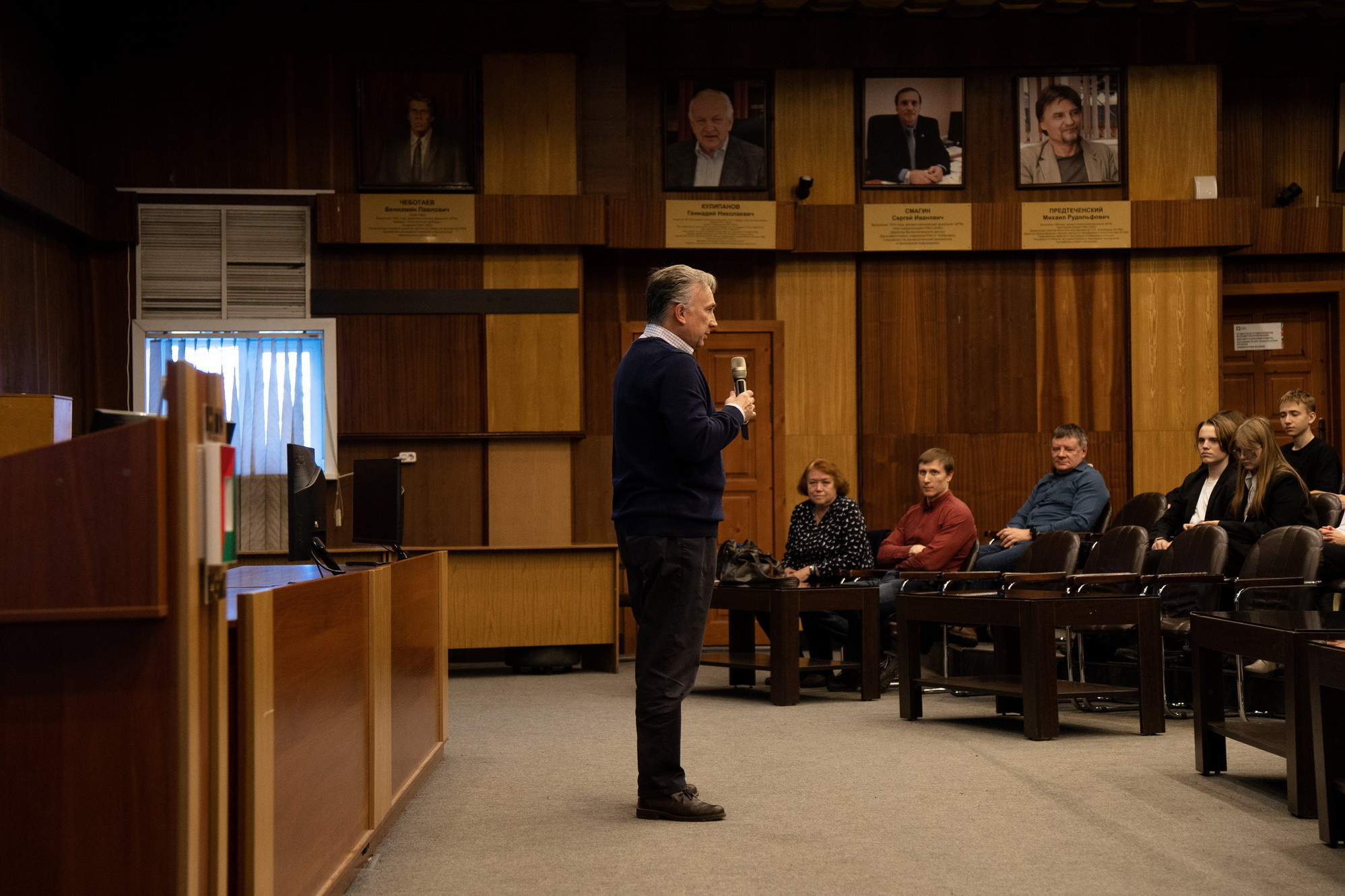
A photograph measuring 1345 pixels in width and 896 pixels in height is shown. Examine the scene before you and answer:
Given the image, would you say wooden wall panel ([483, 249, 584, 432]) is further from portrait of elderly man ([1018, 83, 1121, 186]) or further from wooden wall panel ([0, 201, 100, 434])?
portrait of elderly man ([1018, 83, 1121, 186])

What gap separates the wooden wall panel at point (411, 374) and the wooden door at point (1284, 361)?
511 centimetres

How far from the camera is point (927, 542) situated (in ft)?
22.0

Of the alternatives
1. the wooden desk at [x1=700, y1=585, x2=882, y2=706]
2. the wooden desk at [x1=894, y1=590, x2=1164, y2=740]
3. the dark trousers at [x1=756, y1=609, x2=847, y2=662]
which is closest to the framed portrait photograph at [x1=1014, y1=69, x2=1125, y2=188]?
the dark trousers at [x1=756, y1=609, x2=847, y2=662]

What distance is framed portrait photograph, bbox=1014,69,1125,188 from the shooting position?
8297 millimetres

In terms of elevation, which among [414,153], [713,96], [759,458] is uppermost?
[713,96]

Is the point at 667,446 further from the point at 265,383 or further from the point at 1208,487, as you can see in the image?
the point at 265,383

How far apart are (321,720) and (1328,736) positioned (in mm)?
2457

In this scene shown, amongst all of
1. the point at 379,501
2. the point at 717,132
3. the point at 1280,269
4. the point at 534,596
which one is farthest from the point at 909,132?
the point at 379,501

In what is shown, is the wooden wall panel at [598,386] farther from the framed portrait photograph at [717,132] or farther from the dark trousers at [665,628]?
the dark trousers at [665,628]

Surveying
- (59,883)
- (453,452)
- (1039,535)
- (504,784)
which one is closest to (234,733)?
(59,883)

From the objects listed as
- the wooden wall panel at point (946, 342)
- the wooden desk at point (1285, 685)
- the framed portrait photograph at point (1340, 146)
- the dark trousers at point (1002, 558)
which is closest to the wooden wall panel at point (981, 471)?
the wooden wall panel at point (946, 342)

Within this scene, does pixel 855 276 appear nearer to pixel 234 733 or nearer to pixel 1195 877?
pixel 1195 877

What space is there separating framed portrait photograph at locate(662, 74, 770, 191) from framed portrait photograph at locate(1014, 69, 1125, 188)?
1713mm

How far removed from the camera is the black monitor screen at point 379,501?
406 centimetres
